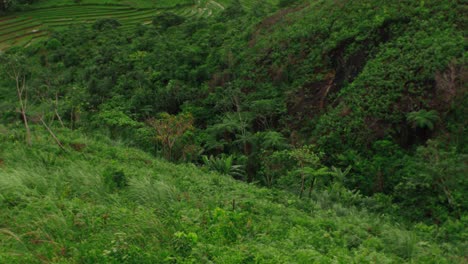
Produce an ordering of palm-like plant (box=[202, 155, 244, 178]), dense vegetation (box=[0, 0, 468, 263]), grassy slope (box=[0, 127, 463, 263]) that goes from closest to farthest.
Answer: grassy slope (box=[0, 127, 463, 263]), dense vegetation (box=[0, 0, 468, 263]), palm-like plant (box=[202, 155, 244, 178])

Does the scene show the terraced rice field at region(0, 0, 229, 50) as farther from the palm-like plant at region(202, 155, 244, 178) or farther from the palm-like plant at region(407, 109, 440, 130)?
the palm-like plant at region(407, 109, 440, 130)

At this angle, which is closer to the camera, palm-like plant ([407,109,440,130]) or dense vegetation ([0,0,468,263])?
dense vegetation ([0,0,468,263])

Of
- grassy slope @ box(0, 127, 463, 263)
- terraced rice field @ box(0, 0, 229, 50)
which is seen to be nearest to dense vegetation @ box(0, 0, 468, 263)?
grassy slope @ box(0, 127, 463, 263)

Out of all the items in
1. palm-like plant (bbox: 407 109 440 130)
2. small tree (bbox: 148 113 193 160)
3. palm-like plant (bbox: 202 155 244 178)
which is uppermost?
palm-like plant (bbox: 407 109 440 130)

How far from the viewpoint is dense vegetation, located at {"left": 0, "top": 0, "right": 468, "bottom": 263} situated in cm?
598

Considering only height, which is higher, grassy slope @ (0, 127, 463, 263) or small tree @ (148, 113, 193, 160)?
grassy slope @ (0, 127, 463, 263)

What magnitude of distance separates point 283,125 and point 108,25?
26432 mm

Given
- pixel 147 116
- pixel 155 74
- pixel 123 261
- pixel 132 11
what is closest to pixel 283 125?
pixel 147 116

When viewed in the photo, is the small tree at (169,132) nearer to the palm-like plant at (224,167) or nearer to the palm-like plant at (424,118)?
the palm-like plant at (224,167)

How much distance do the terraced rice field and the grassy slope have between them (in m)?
33.2

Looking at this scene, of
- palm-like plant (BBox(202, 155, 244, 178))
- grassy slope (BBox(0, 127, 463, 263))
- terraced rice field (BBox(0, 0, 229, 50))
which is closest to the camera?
grassy slope (BBox(0, 127, 463, 263))

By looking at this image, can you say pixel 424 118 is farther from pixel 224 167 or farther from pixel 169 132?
pixel 169 132

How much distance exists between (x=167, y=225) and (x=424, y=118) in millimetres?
10257

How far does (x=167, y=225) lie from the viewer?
6090 millimetres
